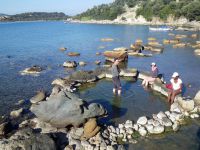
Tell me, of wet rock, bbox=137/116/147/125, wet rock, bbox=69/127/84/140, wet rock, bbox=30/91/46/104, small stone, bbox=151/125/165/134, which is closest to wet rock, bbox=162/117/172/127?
small stone, bbox=151/125/165/134

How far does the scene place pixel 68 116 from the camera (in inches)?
757

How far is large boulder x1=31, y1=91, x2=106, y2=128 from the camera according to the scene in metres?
19.2

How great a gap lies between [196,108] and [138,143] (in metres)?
6.80

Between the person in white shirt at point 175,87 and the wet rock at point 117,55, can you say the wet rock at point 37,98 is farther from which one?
the wet rock at point 117,55

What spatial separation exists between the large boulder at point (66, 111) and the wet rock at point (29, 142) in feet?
8.79

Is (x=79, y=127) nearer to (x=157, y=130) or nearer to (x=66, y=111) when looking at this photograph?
(x=66, y=111)

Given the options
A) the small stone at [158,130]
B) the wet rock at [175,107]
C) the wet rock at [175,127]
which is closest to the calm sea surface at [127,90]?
the wet rock at [175,127]

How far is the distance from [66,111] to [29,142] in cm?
404

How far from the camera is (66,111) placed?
63.9ft

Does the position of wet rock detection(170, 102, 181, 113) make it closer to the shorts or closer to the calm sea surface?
the calm sea surface

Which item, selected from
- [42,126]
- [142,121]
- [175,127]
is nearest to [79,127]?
[42,126]

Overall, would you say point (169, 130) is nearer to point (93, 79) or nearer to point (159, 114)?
point (159, 114)

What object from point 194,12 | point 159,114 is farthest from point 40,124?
point 194,12

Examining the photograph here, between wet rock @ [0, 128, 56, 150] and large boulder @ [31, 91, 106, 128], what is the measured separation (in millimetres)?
2680
